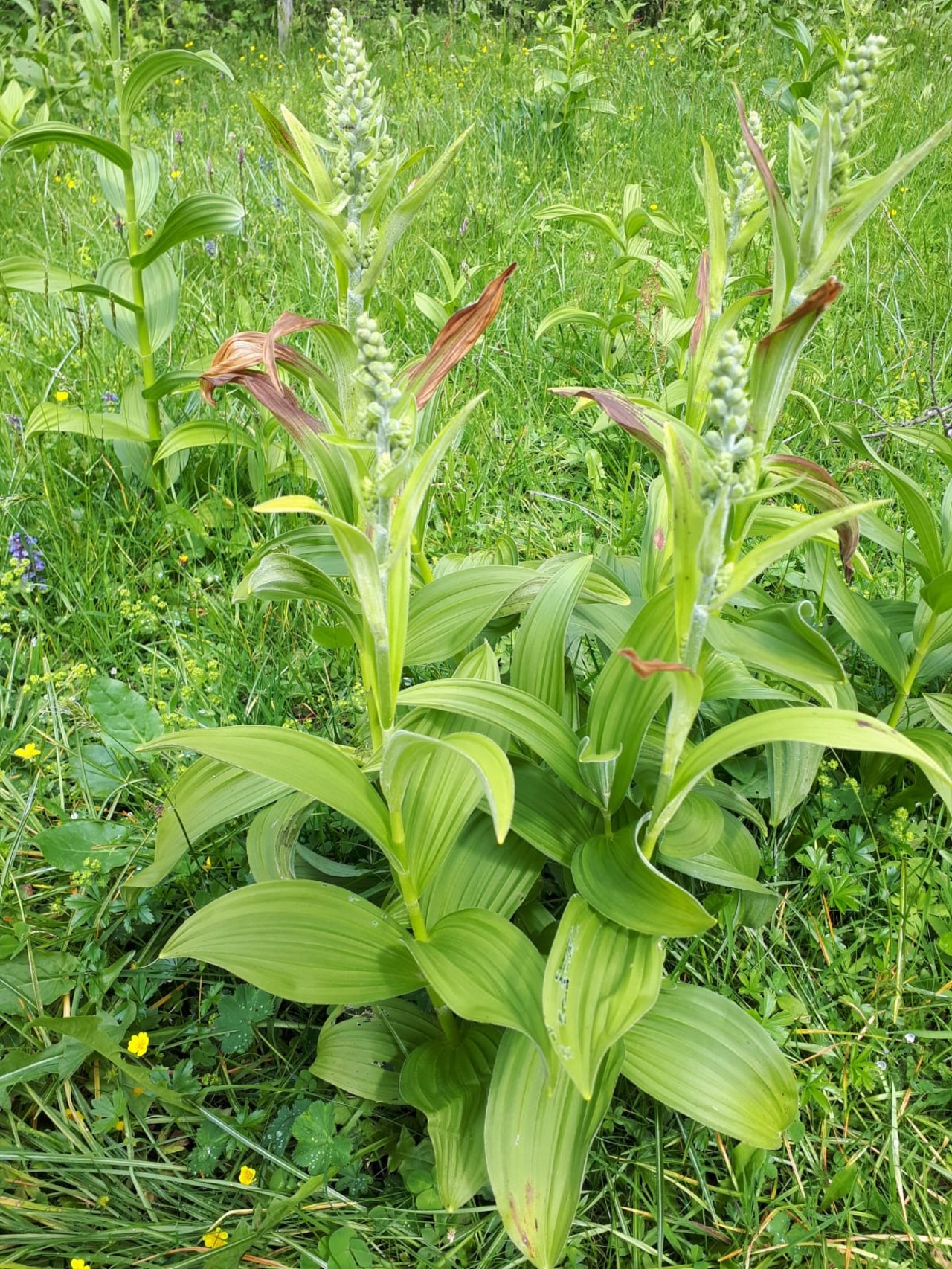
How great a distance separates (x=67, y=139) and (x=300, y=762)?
212cm

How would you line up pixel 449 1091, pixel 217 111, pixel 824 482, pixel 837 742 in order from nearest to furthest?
pixel 837 742 → pixel 449 1091 → pixel 824 482 → pixel 217 111

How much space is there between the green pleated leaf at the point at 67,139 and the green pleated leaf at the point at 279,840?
1887mm

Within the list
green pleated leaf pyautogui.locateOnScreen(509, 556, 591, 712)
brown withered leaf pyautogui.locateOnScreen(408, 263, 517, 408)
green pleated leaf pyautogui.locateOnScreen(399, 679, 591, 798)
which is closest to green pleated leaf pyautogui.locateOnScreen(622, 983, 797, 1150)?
green pleated leaf pyautogui.locateOnScreen(399, 679, 591, 798)

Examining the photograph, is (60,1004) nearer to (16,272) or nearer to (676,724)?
(676,724)

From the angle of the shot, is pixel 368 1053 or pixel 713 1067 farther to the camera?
pixel 368 1053

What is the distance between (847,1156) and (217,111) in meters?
7.39

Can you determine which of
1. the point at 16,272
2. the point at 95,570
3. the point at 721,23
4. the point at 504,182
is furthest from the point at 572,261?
the point at 721,23

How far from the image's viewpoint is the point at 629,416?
1.66 m

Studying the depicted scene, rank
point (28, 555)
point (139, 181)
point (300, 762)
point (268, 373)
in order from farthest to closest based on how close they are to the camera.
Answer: point (139, 181), point (28, 555), point (268, 373), point (300, 762)

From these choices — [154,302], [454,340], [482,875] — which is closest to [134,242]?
[154,302]

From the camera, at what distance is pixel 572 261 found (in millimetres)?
4039

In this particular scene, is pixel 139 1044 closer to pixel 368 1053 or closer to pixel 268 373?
pixel 368 1053

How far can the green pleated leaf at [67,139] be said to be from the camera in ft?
7.50

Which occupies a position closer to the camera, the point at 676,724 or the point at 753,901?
the point at 676,724
